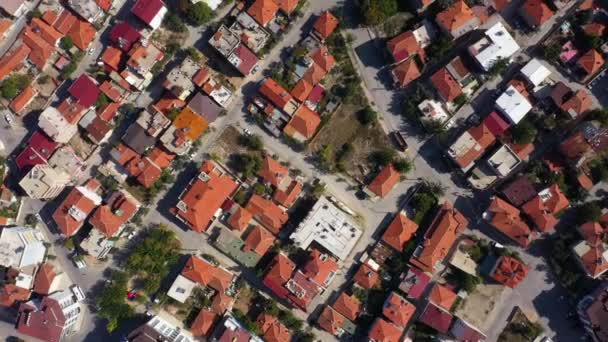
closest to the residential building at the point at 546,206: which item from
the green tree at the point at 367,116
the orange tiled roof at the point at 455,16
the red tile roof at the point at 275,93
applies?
the green tree at the point at 367,116

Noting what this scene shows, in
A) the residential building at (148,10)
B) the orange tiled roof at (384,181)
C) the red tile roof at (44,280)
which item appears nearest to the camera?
the orange tiled roof at (384,181)

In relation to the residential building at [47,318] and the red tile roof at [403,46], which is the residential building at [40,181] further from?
the red tile roof at [403,46]

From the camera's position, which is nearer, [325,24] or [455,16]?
[455,16]

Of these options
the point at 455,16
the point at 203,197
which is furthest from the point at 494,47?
the point at 203,197

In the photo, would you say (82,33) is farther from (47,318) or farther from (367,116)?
(367,116)

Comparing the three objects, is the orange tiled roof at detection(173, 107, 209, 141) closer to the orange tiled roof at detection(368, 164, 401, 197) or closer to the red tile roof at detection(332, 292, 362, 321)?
the orange tiled roof at detection(368, 164, 401, 197)

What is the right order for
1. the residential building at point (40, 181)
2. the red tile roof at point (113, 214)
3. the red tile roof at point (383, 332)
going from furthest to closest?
the red tile roof at point (113, 214)
the residential building at point (40, 181)
the red tile roof at point (383, 332)

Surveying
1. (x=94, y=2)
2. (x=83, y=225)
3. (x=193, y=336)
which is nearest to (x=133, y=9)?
(x=94, y=2)
